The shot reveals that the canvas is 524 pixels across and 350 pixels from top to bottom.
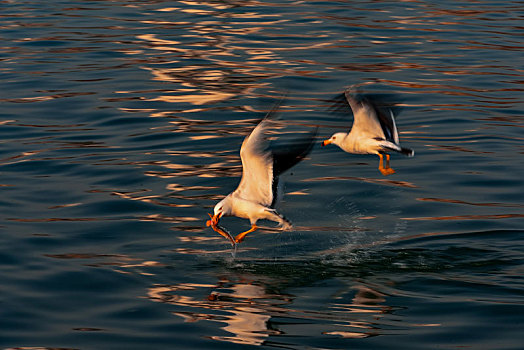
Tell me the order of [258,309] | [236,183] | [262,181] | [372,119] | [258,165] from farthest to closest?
[236,183], [372,119], [262,181], [258,165], [258,309]

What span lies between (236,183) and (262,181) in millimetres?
3042

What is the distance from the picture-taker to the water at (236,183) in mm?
7988

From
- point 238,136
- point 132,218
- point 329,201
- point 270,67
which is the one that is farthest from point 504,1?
point 132,218

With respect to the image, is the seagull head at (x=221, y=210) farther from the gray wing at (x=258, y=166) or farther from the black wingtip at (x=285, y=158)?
the black wingtip at (x=285, y=158)

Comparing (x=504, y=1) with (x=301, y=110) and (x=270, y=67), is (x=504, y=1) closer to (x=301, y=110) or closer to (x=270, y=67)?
(x=270, y=67)

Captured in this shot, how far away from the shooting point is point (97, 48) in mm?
20688

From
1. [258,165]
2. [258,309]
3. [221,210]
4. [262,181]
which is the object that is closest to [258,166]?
[258,165]

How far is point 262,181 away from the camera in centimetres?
938

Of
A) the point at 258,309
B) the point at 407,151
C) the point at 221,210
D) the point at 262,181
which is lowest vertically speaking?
the point at 258,309

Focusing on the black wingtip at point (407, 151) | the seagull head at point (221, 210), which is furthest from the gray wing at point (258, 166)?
the black wingtip at point (407, 151)

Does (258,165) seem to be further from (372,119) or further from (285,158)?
(372,119)

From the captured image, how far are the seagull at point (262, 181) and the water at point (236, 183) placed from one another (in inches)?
21.8

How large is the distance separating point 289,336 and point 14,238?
3.69 m

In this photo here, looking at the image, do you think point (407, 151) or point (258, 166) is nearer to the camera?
point (258, 166)
